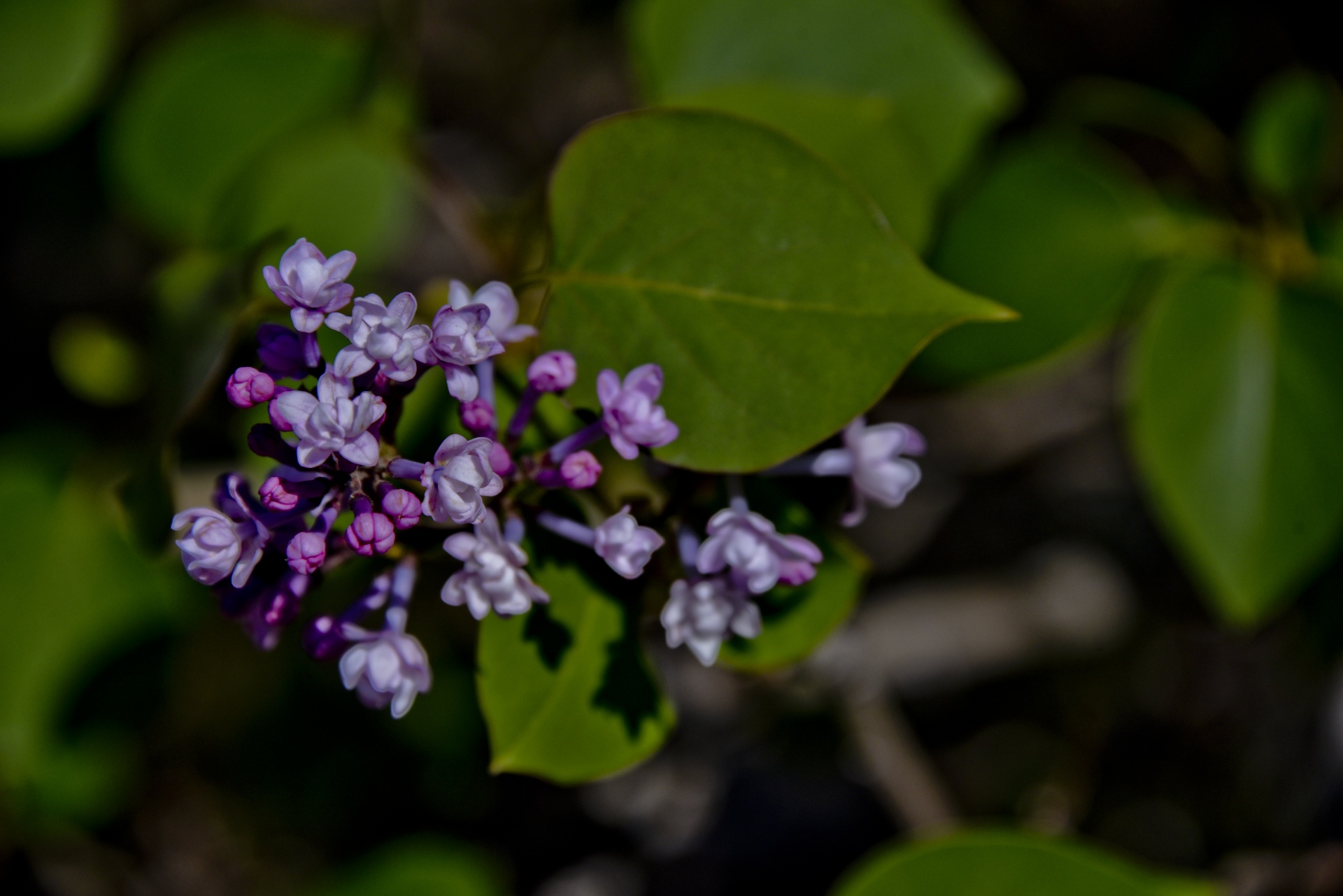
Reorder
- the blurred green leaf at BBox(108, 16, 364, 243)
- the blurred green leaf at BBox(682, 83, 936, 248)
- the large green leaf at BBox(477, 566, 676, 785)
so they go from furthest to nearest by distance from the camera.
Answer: the blurred green leaf at BBox(108, 16, 364, 243), the blurred green leaf at BBox(682, 83, 936, 248), the large green leaf at BBox(477, 566, 676, 785)

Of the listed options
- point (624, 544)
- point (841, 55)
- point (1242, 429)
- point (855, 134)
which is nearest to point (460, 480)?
point (624, 544)

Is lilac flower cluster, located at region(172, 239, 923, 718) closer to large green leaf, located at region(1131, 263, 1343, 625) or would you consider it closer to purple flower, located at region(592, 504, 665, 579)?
purple flower, located at region(592, 504, 665, 579)

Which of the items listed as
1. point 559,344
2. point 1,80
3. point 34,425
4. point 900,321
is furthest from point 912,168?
point 34,425

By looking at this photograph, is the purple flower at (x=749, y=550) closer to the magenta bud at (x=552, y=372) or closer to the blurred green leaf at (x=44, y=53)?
the magenta bud at (x=552, y=372)

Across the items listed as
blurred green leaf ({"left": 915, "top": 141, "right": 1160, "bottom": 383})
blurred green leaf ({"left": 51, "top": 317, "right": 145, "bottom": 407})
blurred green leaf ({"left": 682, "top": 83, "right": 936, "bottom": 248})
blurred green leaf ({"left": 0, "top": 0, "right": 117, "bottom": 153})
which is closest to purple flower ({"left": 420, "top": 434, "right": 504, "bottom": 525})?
blurred green leaf ({"left": 682, "top": 83, "right": 936, "bottom": 248})

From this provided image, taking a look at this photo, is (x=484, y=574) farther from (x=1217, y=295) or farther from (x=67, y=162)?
(x=67, y=162)
